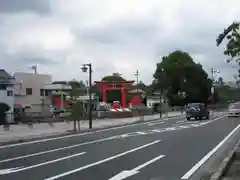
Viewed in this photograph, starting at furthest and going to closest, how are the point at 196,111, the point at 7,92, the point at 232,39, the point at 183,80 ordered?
the point at 183,80 → the point at 7,92 → the point at 196,111 → the point at 232,39

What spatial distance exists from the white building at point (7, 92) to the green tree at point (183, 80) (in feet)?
175

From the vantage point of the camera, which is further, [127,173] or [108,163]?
[108,163]

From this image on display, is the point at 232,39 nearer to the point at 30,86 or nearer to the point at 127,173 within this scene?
the point at 127,173

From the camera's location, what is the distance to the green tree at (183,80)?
384ft

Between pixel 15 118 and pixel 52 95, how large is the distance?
40.3 meters

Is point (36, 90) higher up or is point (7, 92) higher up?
point (36, 90)

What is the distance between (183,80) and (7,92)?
68.9 metres

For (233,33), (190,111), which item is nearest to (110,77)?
(190,111)

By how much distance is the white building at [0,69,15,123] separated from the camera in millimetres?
47709

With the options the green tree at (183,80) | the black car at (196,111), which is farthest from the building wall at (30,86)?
the green tree at (183,80)

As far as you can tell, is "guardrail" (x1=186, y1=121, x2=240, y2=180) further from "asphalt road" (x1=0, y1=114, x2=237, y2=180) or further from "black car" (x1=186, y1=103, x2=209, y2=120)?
"black car" (x1=186, y1=103, x2=209, y2=120)

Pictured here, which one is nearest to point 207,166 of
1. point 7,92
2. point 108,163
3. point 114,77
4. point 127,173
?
point 127,173

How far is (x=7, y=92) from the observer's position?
190ft

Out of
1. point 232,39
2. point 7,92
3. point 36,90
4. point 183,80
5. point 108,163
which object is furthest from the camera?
point 183,80
